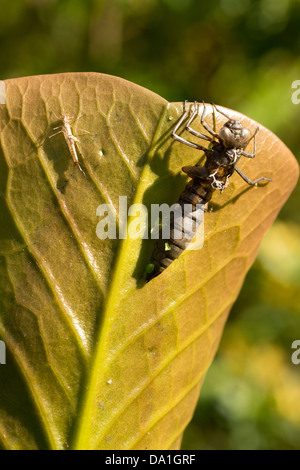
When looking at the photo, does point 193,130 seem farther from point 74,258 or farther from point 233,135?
point 74,258

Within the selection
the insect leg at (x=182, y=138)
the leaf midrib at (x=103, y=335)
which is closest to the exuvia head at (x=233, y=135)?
the insect leg at (x=182, y=138)

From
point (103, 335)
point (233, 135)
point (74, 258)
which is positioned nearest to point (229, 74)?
point (233, 135)

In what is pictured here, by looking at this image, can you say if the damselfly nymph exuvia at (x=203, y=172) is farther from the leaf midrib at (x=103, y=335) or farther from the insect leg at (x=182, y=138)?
the leaf midrib at (x=103, y=335)

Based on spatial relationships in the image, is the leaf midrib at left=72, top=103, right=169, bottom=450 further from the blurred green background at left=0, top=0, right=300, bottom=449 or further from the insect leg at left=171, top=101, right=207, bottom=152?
the blurred green background at left=0, top=0, right=300, bottom=449

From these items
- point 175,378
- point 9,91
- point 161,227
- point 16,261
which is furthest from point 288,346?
point 9,91

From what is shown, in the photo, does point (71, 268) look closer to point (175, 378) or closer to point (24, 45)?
point (175, 378)

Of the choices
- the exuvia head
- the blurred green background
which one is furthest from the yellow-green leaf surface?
the blurred green background
